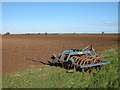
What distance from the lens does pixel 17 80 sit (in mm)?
6211

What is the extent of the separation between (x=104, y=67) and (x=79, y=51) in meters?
1.68

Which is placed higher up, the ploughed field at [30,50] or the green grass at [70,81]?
the ploughed field at [30,50]

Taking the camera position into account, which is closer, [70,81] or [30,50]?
[70,81]

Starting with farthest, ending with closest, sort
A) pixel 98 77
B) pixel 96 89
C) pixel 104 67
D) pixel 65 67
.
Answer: pixel 65 67 → pixel 104 67 → pixel 98 77 → pixel 96 89

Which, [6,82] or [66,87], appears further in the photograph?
[6,82]

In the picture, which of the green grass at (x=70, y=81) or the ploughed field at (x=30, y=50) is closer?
the green grass at (x=70, y=81)

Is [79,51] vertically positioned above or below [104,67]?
above

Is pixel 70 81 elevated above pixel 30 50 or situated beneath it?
situated beneath

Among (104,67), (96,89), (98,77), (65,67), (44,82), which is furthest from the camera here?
(65,67)

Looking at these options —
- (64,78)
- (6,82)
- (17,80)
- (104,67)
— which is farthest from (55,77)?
(104,67)

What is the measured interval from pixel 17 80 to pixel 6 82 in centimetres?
46

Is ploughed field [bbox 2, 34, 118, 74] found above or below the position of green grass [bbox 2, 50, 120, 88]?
above

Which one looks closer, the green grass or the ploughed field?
the green grass

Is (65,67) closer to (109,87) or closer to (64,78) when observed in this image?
(64,78)
